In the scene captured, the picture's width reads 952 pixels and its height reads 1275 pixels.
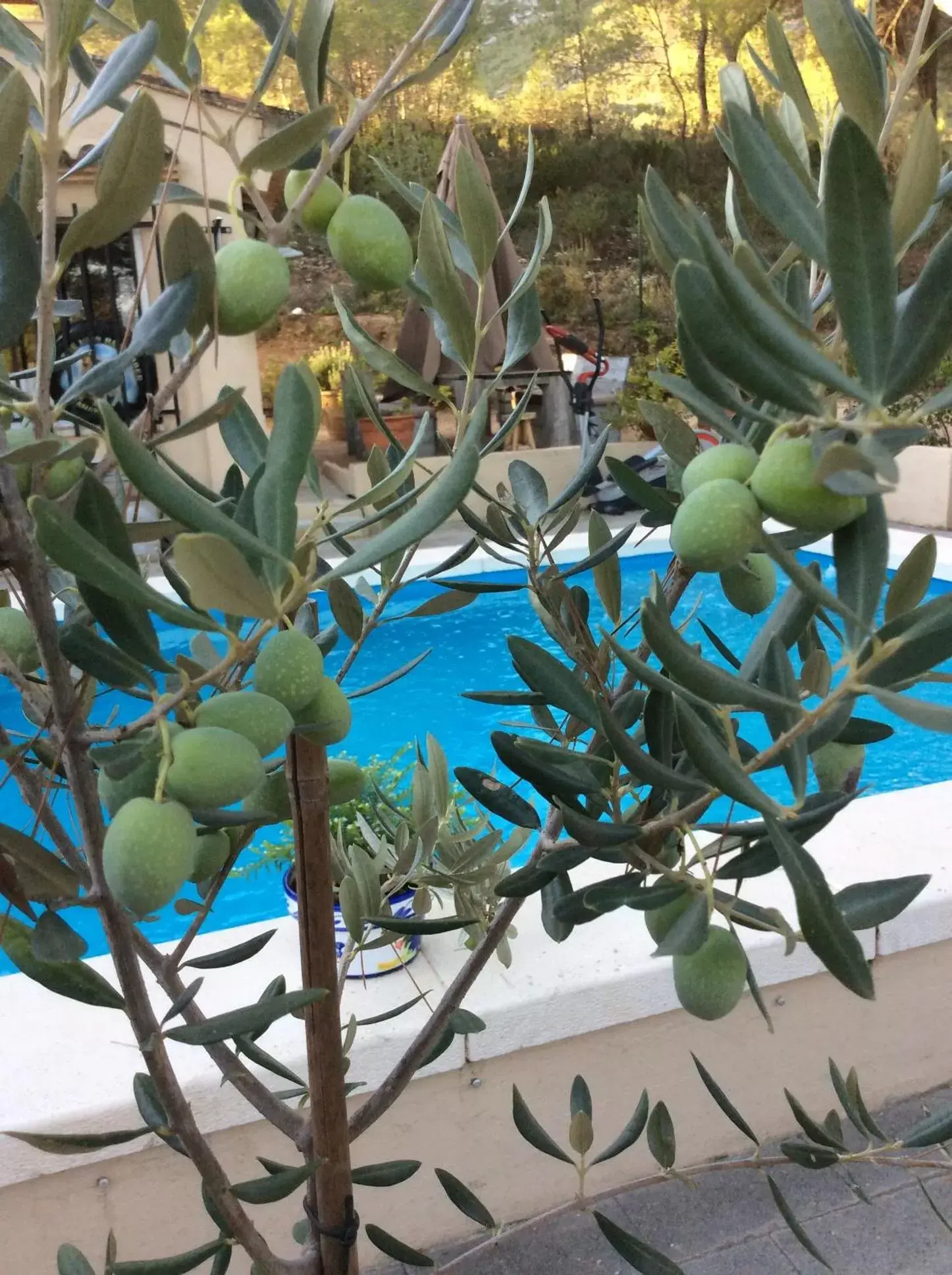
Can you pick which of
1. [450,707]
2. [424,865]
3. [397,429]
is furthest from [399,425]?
[424,865]

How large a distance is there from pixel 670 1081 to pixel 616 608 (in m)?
1.02

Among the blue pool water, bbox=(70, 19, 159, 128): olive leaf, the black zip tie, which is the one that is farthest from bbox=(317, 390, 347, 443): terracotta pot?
bbox=(70, 19, 159, 128): olive leaf

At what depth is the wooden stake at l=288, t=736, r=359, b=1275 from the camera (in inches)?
20.3

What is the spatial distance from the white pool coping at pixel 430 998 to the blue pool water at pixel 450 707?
0.98 meters

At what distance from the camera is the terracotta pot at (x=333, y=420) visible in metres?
9.23

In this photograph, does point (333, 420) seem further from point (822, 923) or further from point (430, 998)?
point (822, 923)

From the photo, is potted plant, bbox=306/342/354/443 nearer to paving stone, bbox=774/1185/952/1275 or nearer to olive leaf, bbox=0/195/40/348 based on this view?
paving stone, bbox=774/1185/952/1275

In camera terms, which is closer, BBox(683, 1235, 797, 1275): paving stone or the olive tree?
the olive tree

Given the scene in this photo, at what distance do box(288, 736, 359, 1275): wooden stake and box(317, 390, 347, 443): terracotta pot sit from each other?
849 centimetres

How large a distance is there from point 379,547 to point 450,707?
3971 millimetres

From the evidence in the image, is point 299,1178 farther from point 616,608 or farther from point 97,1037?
point 97,1037

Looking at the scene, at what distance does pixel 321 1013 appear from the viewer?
1.94 ft

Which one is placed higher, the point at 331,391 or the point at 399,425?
the point at 331,391

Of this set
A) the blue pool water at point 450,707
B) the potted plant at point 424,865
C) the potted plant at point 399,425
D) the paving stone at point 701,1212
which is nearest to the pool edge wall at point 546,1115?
the paving stone at point 701,1212
